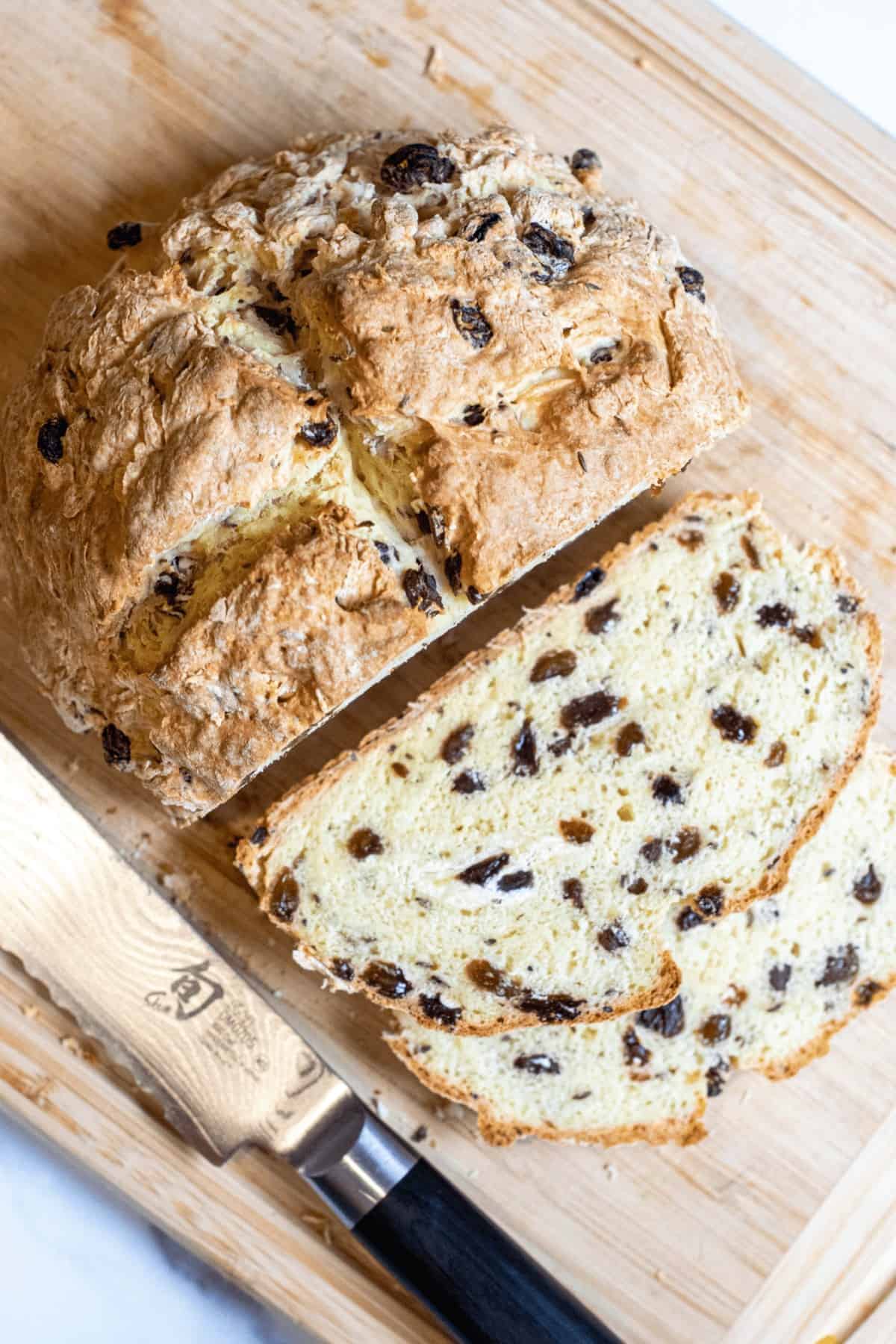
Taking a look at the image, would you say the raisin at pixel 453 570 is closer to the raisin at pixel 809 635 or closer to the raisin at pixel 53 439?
the raisin at pixel 53 439

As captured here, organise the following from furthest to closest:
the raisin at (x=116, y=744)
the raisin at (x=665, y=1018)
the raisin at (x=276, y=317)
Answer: the raisin at (x=665, y=1018) → the raisin at (x=116, y=744) → the raisin at (x=276, y=317)

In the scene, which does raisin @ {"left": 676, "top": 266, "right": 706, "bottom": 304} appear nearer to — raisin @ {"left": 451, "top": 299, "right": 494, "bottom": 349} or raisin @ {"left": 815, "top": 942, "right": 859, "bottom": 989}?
raisin @ {"left": 451, "top": 299, "right": 494, "bottom": 349}

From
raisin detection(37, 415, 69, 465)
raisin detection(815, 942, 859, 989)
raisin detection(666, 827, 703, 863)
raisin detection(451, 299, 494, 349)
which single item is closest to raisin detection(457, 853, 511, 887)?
raisin detection(666, 827, 703, 863)

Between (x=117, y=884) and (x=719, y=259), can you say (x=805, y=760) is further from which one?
(x=117, y=884)

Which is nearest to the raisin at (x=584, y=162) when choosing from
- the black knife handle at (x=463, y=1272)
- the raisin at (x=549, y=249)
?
the raisin at (x=549, y=249)

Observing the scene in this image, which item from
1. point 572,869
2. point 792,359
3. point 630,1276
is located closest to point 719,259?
point 792,359

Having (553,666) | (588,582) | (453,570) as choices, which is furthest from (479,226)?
(553,666)

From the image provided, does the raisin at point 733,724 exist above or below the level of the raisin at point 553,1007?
above
